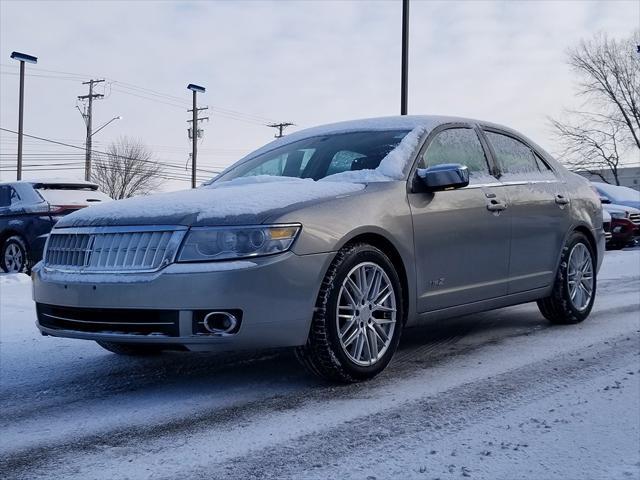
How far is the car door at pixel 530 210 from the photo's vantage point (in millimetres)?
5176

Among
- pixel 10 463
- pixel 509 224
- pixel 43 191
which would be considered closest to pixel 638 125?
pixel 43 191

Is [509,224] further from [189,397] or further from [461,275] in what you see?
[189,397]

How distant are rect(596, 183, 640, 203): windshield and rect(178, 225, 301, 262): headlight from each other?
1606cm

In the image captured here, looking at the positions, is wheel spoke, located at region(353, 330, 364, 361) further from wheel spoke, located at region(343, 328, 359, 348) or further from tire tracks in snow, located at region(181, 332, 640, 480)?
tire tracks in snow, located at region(181, 332, 640, 480)

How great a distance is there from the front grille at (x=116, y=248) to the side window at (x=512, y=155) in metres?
2.74

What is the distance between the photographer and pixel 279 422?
10.6 ft

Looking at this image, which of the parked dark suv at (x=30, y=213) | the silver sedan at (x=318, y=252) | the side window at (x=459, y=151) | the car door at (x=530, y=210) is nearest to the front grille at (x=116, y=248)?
the silver sedan at (x=318, y=252)

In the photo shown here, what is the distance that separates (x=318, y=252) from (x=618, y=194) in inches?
647

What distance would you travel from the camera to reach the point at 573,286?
19.2 feet

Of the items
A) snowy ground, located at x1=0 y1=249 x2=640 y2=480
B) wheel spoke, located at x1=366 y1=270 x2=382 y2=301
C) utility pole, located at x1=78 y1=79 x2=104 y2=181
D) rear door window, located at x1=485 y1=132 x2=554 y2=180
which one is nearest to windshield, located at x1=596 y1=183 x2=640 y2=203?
rear door window, located at x1=485 y1=132 x2=554 y2=180

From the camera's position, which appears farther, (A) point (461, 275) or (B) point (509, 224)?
(B) point (509, 224)

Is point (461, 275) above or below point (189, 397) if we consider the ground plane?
above

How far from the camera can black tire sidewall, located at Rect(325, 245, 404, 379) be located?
146 inches

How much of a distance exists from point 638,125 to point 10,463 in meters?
46.9
